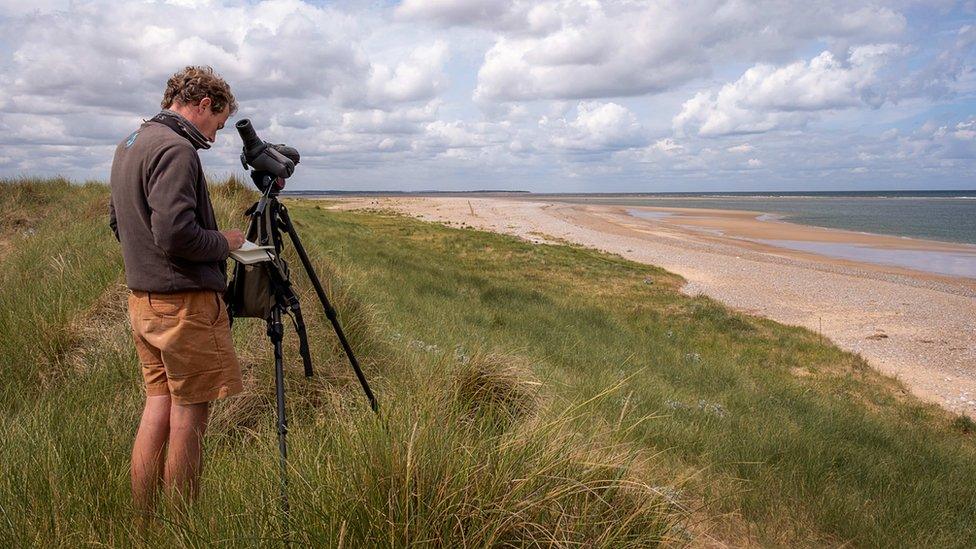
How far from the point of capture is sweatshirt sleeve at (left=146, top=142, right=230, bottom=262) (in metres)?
2.38

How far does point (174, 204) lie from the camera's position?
2.38 meters

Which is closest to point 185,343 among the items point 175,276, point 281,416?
point 175,276

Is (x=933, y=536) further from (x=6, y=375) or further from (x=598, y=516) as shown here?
(x=6, y=375)

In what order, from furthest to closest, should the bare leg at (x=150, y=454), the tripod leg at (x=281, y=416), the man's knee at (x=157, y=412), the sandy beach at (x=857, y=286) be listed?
the sandy beach at (x=857, y=286) → the man's knee at (x=157, y=412) → the bare leg at (x=150, y=454) → the tripod leg at (x=281, y=416)

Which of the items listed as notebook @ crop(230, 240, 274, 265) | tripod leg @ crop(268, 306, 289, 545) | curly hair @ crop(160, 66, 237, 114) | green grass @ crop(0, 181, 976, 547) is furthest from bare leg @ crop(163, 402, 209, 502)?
curly hair @ crop(160, 66, 237, 114)

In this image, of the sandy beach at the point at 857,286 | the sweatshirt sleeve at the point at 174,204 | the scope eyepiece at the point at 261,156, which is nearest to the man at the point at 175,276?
the sweatshirt sleeve at the point at 174,204

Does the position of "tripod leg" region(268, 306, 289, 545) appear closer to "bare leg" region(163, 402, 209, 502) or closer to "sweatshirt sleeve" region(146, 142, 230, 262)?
"bare leg" region(163, 402, 209, 502)

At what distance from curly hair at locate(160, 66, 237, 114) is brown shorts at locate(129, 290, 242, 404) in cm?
Answer: 83

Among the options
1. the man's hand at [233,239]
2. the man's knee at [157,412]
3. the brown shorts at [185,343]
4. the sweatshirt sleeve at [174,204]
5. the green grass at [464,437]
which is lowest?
the green grass at [464,437]

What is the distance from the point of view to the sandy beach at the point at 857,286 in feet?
43.7

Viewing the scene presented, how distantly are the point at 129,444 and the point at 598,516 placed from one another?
2.41 m

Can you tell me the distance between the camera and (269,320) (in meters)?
2.88

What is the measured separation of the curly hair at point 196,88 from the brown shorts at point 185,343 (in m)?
0.83

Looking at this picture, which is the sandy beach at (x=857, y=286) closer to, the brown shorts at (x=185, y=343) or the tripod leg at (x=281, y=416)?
the tripod leg at (x=281, y=416)
